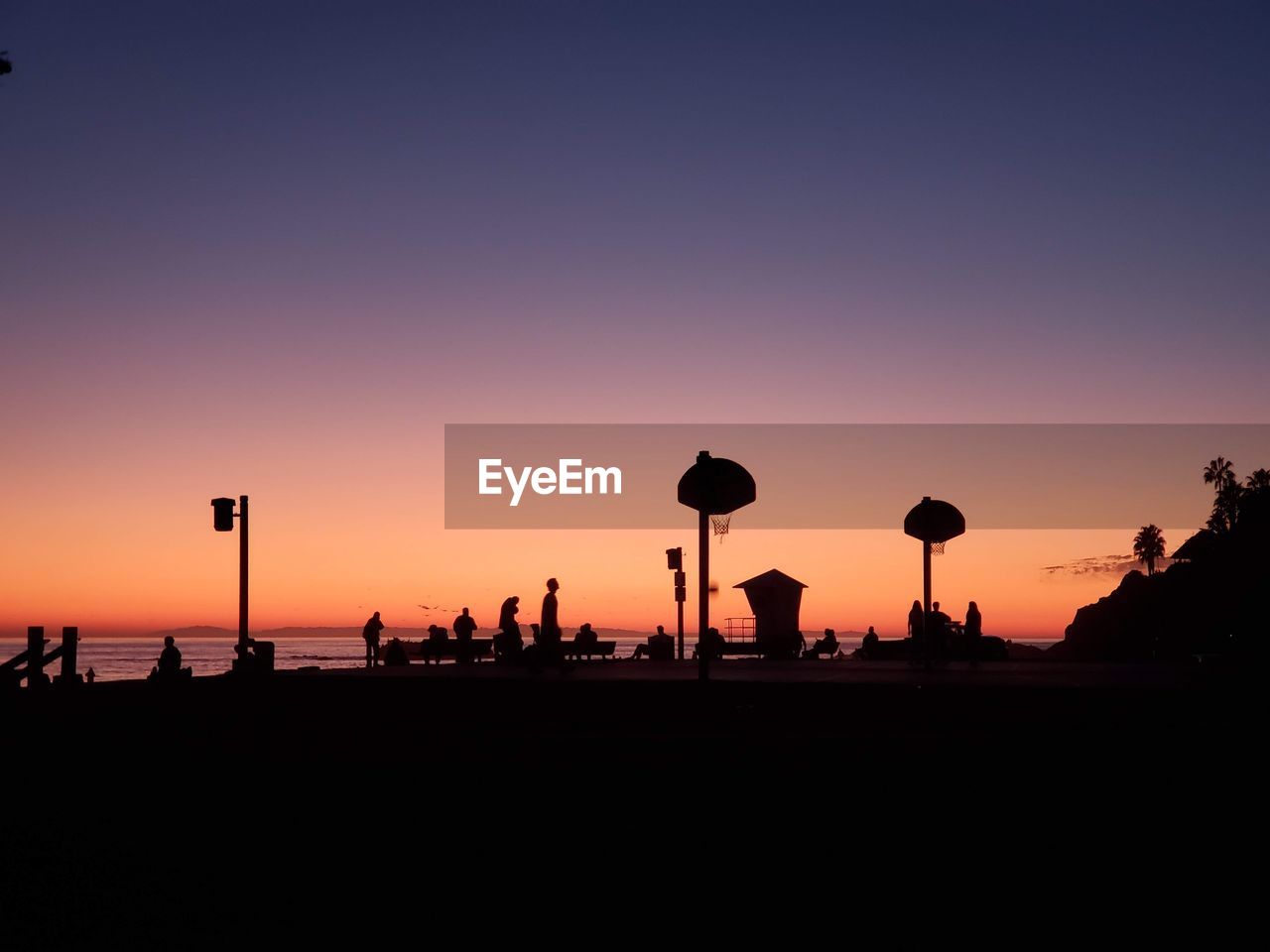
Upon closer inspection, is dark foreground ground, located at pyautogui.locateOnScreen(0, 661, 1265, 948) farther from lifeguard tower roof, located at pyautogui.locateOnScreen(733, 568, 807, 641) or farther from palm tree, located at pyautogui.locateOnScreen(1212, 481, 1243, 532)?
palm tree, located at pyautogui.locateOnScreen(1212, 481, 1243, 532)

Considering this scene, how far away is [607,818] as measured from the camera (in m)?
7.14

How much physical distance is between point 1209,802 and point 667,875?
3539 millimetres

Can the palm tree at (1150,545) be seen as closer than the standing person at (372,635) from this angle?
No

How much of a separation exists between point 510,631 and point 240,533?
7.30m

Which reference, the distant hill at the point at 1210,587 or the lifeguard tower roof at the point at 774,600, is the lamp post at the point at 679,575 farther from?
the distant hill at the point at 1210,587

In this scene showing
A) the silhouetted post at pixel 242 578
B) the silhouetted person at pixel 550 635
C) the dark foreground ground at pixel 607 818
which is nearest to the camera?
the dark foreground ground at pixel 607 818

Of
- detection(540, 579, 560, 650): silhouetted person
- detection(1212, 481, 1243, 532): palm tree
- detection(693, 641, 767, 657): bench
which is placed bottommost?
detection(693, 641, 767, 657): bench

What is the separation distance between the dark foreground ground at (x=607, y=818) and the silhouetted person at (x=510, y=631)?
53.4 feet

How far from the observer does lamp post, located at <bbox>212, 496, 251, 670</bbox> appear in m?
26.5

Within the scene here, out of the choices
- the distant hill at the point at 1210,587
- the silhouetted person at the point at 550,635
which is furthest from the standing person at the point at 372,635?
the distant hill at the point at 1210,587

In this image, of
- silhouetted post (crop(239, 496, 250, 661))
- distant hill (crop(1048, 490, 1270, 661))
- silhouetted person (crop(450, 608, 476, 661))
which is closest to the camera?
silhouetted post (crop(239, 496, 250, 661))

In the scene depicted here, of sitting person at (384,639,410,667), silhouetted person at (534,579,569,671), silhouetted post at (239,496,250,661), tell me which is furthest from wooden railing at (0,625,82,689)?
sitting person at (384,639,410,667)

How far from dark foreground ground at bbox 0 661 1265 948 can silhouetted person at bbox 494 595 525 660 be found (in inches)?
640

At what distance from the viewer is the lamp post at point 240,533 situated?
86.9 ft
